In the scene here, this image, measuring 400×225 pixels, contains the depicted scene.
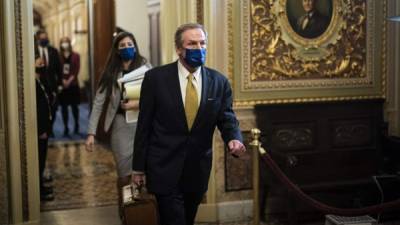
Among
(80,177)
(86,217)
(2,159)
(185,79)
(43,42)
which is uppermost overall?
(43,42)

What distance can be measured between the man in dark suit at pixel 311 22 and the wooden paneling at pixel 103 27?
13.6ft

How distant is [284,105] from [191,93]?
2179 millimetres

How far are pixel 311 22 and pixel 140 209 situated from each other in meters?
2.81

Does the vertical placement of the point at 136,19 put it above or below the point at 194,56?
above

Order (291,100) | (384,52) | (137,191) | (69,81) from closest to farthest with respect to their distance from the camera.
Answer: (137,191) < (291,100) < (384,52) < (69,81)

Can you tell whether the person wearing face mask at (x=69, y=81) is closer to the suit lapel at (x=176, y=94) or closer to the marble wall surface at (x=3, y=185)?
the marble wall surface at (x=3, y=185)

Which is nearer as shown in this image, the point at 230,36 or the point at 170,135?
the point at 170,135

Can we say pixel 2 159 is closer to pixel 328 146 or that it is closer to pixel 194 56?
pixel 194 56

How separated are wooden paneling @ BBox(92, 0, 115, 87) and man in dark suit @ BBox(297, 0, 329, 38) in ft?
13.6

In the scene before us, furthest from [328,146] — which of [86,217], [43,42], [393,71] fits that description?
[43,42]

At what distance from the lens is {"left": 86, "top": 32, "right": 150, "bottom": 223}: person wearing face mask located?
4.72 meters

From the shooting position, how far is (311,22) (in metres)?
5.48

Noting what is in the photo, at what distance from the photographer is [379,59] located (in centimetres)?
571

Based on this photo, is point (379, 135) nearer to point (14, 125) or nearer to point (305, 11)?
point (305, 11)
